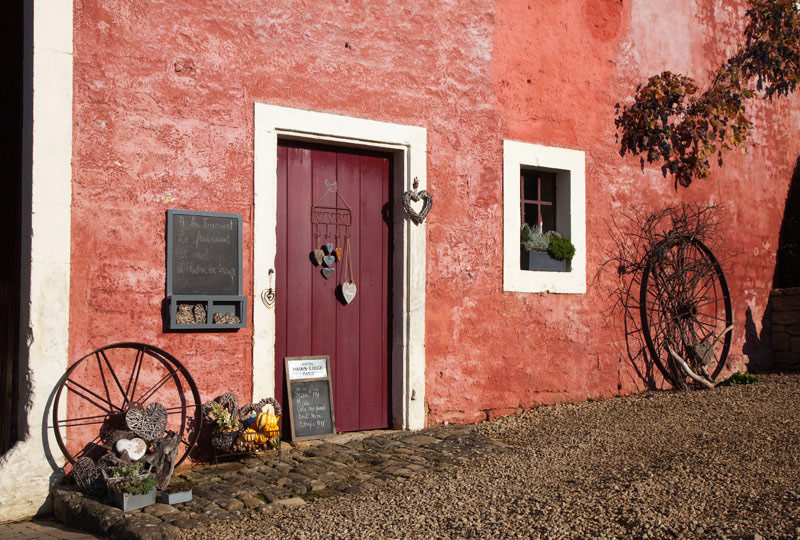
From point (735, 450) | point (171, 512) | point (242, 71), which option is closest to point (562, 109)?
point (242, 71)

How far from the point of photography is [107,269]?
499cm

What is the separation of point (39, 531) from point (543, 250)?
15.2 feet

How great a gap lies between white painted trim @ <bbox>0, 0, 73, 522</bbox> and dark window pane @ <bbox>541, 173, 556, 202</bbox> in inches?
169

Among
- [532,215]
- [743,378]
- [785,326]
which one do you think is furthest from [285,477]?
[785,326]

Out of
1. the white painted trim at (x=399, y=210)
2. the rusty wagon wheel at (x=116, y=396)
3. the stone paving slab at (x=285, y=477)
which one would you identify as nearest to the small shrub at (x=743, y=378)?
the stone paving slab at (x=285, y=477)

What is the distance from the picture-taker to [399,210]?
6340 millimetres

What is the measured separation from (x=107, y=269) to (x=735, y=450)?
4133 mm

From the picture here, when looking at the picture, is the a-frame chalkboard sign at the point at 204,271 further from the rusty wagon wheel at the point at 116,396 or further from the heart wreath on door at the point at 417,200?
the heart wreath on door at the point at 417,200

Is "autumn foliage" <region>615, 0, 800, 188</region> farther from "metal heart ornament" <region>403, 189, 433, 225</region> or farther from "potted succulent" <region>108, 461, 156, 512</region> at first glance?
"potted succulent" <region>108, 461, 156, 512</region>

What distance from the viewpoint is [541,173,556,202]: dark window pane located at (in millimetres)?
7434

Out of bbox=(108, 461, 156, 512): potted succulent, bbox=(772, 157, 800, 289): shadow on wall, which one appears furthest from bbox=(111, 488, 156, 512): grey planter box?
bbox=(772, 157, 800, 289): shadow on wall

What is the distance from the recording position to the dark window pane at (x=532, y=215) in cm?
738

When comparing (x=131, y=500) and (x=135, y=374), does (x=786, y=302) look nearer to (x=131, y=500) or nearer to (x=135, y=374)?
(x=135, y=374)

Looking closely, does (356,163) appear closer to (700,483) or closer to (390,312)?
(390,312)
